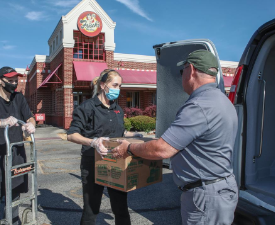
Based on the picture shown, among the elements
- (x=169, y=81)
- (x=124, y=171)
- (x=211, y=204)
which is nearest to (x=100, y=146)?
(x=124, y=171)

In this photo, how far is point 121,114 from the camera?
3.49 meters

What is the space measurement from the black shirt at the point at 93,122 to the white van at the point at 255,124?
1.28 metres

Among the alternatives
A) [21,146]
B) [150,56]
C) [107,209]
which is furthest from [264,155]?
[150,56]

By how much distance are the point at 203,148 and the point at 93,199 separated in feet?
5.18

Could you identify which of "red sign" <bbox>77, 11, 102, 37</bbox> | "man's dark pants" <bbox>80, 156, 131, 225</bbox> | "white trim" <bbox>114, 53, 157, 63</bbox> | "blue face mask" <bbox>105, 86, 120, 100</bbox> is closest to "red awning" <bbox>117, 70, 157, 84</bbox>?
"white trim" <bbox>114, 53, 157, 63</bbox>

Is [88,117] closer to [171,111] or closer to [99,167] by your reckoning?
[99,167]

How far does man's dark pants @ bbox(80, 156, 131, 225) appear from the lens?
3.09 meters

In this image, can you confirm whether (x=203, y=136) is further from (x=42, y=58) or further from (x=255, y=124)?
(x=42, y=58)

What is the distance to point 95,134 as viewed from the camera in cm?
317

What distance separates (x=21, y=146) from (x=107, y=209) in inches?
72.5

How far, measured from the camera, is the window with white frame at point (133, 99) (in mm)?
22844

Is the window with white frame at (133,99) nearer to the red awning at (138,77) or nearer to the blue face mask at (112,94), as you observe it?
the red awning at (138,77)

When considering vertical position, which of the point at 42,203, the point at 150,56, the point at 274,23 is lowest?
the point at 42,203

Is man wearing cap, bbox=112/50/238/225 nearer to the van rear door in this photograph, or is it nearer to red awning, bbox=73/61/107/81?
the van rear door
